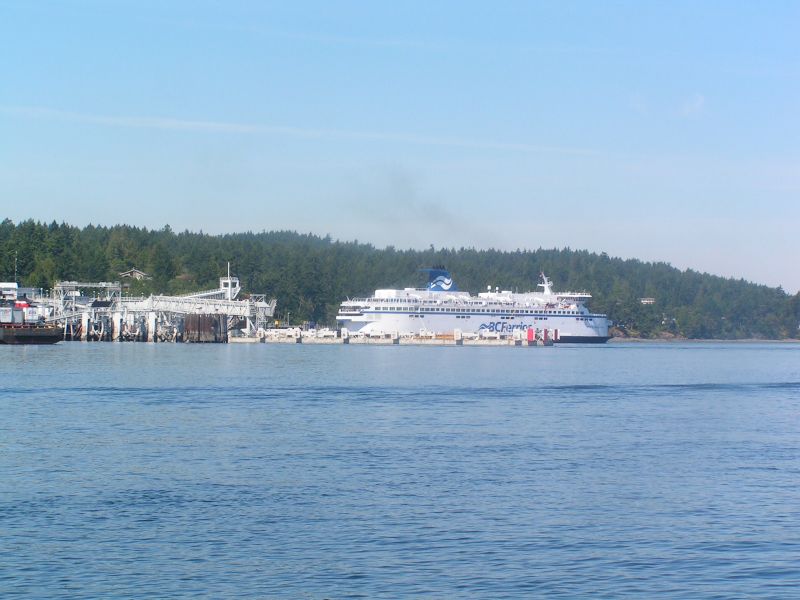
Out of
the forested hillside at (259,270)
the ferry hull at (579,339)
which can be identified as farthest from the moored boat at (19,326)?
the ferry hull at (579,339)

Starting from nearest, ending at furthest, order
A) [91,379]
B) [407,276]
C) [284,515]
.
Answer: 1. [284,515]
2. [91,379]
3. [407,276]

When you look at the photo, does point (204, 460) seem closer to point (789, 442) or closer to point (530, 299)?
point (789, 442)

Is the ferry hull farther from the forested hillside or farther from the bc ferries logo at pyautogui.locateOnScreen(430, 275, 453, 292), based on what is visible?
the forested hillside

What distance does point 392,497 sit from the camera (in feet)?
70.6

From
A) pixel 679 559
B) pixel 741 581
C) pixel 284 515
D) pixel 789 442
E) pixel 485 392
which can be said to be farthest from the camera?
pixel 485 392

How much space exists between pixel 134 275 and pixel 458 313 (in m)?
48.5

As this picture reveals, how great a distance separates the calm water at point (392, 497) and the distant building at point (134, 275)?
10652 centimetres

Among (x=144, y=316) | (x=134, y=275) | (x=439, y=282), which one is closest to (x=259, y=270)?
(x=134, y=275)

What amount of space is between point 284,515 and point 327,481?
11.5ft

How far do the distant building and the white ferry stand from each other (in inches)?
1352

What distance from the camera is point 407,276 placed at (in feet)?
569

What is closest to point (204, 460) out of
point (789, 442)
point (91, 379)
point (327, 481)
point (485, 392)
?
point (327, 481)

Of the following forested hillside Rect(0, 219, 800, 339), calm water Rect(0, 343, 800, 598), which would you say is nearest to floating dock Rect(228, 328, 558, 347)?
forested hillside Rect(0, 219, 800, 339)

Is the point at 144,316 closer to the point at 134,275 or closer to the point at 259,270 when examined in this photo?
the point at 134,275
